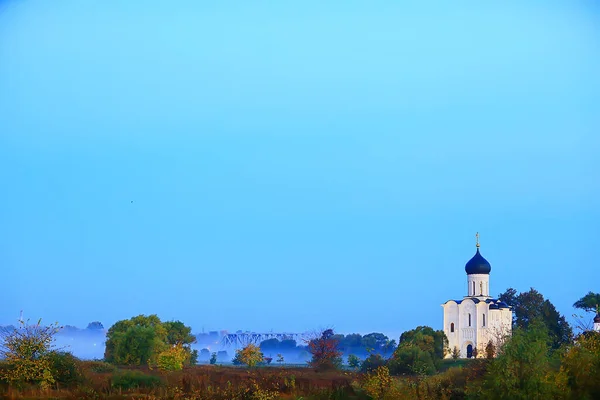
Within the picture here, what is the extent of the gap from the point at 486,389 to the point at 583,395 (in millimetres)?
2795

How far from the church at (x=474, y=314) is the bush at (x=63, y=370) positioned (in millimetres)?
52150

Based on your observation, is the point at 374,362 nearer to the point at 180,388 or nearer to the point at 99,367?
the point at 99,367

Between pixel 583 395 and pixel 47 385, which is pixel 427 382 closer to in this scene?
pixel 583 395

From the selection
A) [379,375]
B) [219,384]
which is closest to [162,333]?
[219,384]

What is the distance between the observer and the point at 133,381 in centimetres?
3522

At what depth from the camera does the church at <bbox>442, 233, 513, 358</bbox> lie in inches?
3241

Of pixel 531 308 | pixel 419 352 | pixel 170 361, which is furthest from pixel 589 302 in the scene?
pixel 170 361

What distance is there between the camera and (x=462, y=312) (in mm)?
83438

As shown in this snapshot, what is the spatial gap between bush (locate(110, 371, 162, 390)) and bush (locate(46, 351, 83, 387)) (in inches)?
54.3

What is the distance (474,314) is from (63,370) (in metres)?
54.4

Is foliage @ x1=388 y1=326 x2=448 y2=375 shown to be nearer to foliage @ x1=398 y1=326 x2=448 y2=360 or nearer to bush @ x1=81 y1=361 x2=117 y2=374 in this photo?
foliage @ x1=398 y1=326 x2=448 y2=360

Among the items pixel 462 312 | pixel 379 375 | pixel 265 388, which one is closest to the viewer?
pixel 379 375

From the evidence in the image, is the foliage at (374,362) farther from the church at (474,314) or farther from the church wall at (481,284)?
the church wall at (481,284)

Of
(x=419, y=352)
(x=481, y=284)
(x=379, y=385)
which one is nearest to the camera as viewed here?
(x=379, y=385)
